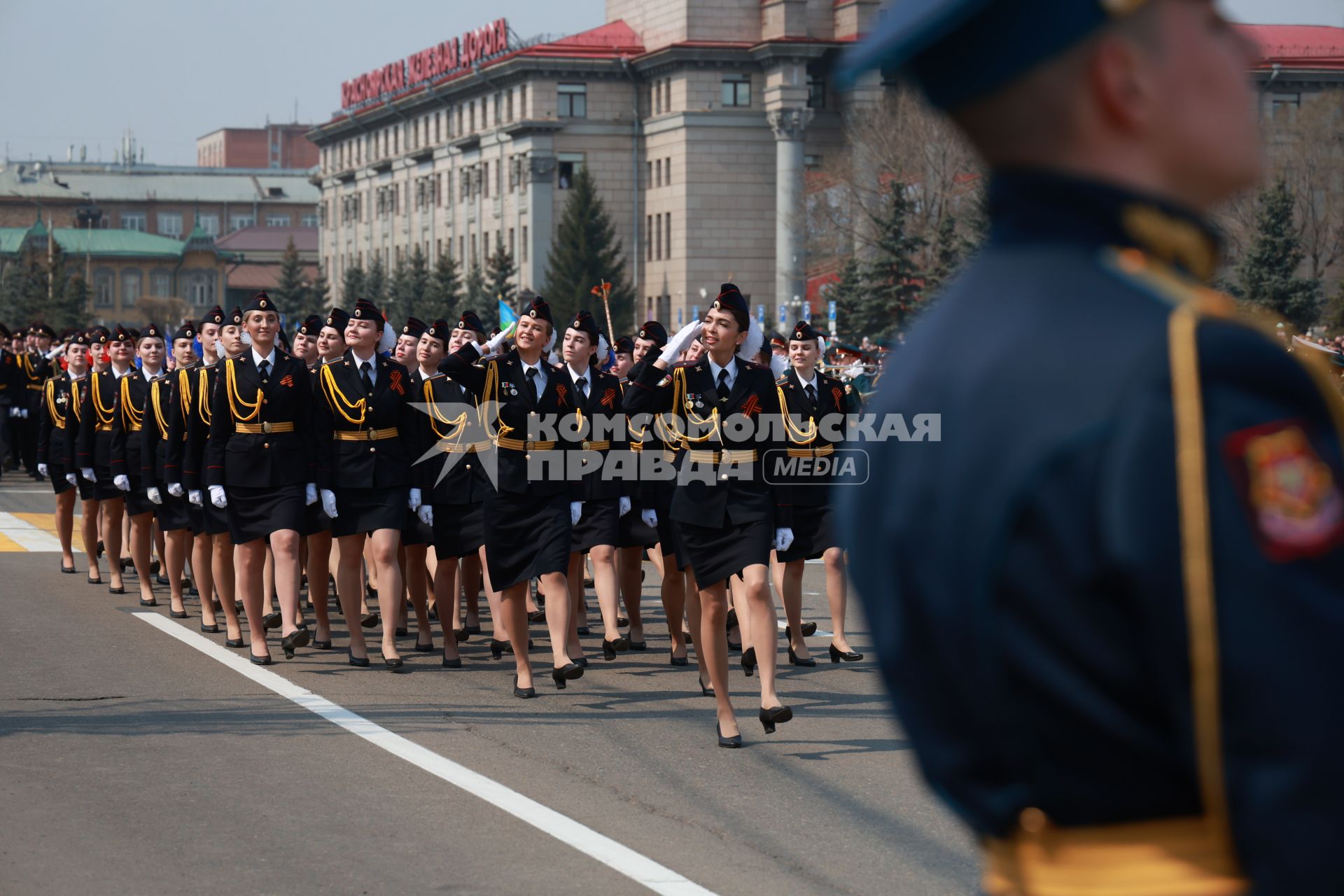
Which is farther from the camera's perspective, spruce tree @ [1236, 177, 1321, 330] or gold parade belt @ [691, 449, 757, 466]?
spruce tree @ [1236, 177, 1321, 330]

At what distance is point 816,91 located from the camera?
92.1 m

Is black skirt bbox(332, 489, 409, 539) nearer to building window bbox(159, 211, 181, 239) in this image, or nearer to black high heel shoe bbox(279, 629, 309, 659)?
black high heel shoe bbox(279, 629, 309, 659)

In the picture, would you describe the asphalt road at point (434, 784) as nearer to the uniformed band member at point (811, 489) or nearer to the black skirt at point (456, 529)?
the uniformed band member at point (811, 489)

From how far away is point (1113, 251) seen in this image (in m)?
1.78

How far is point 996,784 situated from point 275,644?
464 inches

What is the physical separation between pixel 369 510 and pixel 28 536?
1069 cm

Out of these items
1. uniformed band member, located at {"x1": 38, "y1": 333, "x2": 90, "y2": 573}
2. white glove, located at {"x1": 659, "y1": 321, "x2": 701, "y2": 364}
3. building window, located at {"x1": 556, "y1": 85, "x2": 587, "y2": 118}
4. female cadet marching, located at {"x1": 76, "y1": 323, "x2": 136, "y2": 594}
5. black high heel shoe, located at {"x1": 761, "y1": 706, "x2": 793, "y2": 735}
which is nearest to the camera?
black high heel shoe, located at {"x1": 761, "y1": 706, "x2": 793, "y2": 735}

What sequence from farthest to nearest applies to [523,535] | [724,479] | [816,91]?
[816,91] < [523,535] < [724,479]

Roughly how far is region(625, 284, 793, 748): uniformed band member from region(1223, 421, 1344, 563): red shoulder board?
25.1 feet

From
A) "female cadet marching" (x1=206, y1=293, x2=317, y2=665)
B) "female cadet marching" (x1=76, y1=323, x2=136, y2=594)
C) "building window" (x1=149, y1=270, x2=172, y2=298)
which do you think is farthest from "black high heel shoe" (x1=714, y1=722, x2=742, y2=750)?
"building window" (x1=149, y1=270, x2=172, y2=298)

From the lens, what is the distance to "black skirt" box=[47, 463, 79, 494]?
59.2ft

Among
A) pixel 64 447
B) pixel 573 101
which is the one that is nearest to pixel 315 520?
pixel 64 447

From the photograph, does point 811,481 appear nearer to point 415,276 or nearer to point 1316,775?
point 1316,775

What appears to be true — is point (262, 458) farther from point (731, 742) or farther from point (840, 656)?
point (731, 742)
